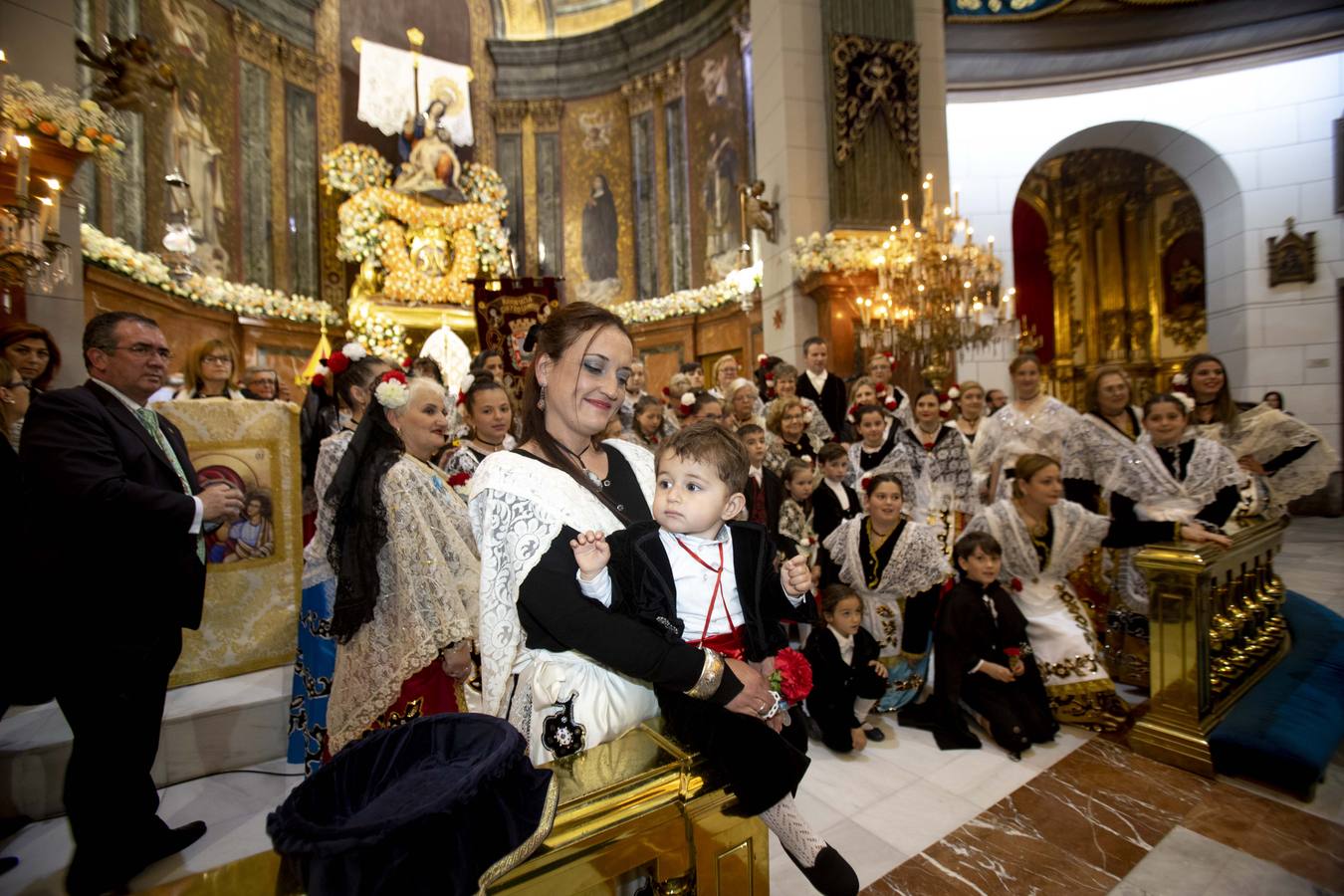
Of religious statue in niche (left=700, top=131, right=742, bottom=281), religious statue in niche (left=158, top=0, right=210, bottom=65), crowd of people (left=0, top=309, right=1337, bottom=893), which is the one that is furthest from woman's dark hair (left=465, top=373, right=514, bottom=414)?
religious statue in niche (left=158, top=0, right=210, bottom=65)

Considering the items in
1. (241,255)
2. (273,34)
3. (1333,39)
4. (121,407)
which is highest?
(273,34)

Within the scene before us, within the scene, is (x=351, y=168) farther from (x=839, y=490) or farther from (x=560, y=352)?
(x=560, y=352)

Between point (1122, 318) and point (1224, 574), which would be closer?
point (1224, 574)

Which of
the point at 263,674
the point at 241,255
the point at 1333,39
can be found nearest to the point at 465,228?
the point at 241,255

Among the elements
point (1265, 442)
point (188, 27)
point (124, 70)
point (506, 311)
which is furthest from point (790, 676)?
point (188, 27)

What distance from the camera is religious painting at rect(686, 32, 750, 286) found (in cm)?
1227

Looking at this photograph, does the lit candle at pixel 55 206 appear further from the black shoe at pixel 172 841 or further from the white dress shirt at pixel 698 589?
the white dress shirt at pixel 698 589

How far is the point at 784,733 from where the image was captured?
1688 mm

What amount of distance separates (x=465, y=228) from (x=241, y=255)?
4507 mm

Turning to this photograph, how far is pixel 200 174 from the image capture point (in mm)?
10508

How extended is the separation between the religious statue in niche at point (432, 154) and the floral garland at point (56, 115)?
405 inches

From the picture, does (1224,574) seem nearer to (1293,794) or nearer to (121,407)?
(1293,794)

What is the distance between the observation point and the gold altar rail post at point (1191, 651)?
9.93 ft

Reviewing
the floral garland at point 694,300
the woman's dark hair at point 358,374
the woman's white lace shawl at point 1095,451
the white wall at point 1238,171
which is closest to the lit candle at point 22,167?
the woman's dark hair at point 358,374
